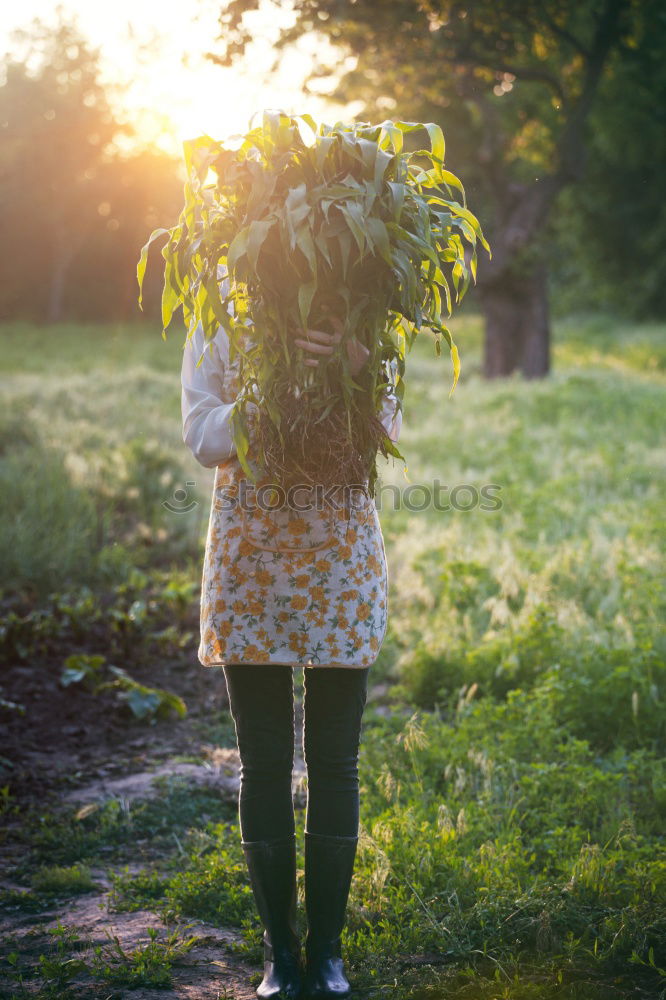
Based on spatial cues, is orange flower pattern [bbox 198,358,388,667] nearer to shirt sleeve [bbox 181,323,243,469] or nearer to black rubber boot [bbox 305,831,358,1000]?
shirt sleeve [bbox 181,323,243,469]

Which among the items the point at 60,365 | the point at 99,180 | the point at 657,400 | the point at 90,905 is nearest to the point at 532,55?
the point at 657,400

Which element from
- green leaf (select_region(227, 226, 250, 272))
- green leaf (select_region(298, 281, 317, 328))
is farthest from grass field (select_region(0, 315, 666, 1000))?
green leaf (select_region(227, 226, 250, 272))

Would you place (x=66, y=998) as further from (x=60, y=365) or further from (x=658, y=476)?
(x=60, y=365)

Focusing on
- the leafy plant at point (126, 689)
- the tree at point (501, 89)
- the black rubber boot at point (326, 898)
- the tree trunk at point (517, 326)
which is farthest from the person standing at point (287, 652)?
the tree trunk at point (517, 326)

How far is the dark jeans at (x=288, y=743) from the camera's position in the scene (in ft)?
9.12

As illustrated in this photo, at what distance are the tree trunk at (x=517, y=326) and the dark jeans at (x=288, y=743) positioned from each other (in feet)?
48.9

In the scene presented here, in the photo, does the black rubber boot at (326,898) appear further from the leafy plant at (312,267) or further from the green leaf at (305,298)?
the green leaf at (305,298)

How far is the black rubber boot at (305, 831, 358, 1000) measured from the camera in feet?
9.11

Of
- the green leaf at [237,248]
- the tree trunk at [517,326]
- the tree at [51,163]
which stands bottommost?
the green leaf at [237,248]

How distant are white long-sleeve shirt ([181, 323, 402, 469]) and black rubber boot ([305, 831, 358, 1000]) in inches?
46.1

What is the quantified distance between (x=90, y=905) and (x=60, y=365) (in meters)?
20.4

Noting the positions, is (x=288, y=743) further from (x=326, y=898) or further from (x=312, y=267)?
(x=312, y=267)

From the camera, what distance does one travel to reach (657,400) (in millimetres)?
12555

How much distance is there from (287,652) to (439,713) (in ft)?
7.67
